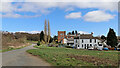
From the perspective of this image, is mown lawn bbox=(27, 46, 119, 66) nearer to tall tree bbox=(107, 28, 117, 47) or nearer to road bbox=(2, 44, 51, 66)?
road bbox=(2, 44, 51, 66)

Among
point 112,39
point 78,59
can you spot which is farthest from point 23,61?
point 112,39

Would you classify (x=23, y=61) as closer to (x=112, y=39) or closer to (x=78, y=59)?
(x=78, y=59)

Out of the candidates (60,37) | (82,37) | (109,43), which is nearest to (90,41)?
(82,37)

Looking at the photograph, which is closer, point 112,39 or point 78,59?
point 78,59

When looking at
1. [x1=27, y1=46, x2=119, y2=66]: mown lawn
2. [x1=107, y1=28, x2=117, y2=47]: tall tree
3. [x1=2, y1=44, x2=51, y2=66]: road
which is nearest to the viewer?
[x1=2, y1=44, x2=51, y2=66]: road

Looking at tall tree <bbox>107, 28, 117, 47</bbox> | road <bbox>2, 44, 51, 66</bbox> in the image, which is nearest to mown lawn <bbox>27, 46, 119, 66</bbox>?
road <bbox>2, 44, 51, 66</bbox>

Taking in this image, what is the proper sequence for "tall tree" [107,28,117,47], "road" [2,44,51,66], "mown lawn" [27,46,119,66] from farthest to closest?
1. "tall tree" [107,28,117,47]
2. "mown lawn" [27,46,119,66]
3. "road" [2,44,51,66]

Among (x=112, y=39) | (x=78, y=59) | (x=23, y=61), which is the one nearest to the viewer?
(x=23, y=61)

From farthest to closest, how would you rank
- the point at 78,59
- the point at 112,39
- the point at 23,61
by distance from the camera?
1. the point at 112,39
2. the point at 78,59
3. the point at 23,61

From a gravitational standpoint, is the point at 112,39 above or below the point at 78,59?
above

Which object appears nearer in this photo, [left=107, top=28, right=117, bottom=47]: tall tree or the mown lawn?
the mown lawn

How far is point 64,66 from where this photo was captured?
10633 mm

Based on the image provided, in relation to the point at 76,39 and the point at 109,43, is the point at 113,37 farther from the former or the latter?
the point at 76,39

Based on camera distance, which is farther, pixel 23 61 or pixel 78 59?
pixel 78 59
